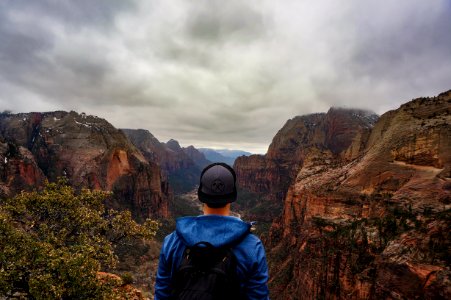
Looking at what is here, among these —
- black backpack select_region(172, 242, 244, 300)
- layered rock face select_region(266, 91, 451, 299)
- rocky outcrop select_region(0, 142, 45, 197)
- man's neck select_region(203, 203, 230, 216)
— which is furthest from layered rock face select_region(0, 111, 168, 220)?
black backpack select_region(172, 242, 244, 300)

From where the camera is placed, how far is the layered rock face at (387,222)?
3029 cm

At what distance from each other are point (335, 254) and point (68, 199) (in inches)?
1671

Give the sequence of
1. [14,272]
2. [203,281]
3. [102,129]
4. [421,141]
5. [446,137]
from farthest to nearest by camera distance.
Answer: [102,129] → [421,141] → [446,137] → [14,272] → [203,281]

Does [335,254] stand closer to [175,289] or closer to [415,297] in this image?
[415,297]

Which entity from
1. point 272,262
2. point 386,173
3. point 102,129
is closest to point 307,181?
point 272,262

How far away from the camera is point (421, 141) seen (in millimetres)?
46125

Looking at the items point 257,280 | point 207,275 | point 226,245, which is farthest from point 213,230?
point 257,280

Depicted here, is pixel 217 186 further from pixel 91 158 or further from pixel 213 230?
pixel 91 158

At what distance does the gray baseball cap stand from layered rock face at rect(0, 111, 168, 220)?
138m

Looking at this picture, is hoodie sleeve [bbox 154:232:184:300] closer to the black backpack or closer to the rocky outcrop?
the black backpack

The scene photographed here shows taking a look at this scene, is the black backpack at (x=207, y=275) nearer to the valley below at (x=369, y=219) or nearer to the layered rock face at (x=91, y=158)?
the valley below at (x=369, y=219)

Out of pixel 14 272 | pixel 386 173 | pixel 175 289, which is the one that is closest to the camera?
pixel 175 289

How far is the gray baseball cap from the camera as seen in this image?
16.7ft

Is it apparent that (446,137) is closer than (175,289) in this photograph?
No
